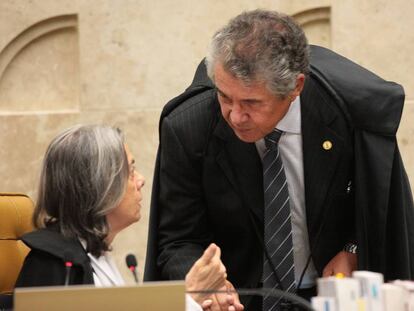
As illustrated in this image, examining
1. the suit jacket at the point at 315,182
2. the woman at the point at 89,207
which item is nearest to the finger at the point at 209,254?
the woman at the point at 89,207

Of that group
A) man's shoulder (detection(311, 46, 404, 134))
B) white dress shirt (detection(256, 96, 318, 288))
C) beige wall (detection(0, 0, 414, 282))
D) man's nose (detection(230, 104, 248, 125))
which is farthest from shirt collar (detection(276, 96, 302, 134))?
beige wall (detection(0, 0, 414, 282))

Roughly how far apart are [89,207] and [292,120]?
80 cm

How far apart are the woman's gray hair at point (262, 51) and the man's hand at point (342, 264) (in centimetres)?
59

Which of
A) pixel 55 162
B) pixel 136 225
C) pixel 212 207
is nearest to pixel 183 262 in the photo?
pixel 212 207

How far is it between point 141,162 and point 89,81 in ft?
1.51

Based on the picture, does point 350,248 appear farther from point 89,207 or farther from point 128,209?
point 89,207

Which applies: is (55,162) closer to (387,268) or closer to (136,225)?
(387,268)

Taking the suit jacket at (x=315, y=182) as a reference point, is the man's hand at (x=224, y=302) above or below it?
below

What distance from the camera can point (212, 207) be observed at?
4.04 metres

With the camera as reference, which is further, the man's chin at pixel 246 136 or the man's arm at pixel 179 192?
the man's arm at pixel 179 192

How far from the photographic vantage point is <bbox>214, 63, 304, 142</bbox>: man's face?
3727mm

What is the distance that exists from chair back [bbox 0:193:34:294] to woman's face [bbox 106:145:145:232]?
0.69 metres

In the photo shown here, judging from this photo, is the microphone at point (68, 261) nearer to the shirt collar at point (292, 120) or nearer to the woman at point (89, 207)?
the woman at point (89, 207)

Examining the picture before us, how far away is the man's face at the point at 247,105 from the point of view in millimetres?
3727
